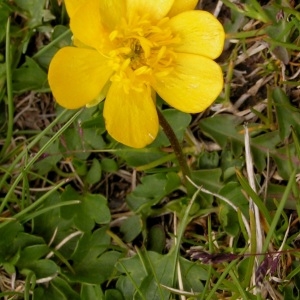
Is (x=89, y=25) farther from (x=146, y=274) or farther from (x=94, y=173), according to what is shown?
(x=146, y=274)

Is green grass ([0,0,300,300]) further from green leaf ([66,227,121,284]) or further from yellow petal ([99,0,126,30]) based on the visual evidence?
yellow petal ([99,0,126,30])

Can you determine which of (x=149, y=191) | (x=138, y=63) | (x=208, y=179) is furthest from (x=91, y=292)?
(x=138, y=63)

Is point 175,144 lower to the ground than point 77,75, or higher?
lower

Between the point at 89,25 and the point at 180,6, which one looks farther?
the point at 180,6

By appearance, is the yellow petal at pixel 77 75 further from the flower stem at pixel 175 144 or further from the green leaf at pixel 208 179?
the green leaf at pixel 208 179

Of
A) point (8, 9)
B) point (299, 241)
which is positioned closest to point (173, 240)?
point (299, 241)
